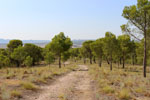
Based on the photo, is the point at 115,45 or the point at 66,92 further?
the point at 115,45

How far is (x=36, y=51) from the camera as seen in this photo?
6266 centimetres

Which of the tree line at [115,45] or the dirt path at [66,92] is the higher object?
the tree line at [115,45]

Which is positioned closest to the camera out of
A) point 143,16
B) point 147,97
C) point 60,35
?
point 147,97

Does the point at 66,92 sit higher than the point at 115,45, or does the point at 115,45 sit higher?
the point at 115,45

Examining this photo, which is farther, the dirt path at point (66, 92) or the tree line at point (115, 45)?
the tree line at point (115, 45)

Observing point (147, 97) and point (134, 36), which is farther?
point (134, 36)

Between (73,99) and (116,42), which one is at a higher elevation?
(116,42)

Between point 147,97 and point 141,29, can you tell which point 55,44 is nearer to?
point 141,29

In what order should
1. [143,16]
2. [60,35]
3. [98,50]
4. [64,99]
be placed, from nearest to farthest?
[64,99], [143,16], [60,35], [98,50]

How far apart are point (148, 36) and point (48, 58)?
103 feet

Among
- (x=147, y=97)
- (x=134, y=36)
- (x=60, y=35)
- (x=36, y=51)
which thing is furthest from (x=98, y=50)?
(x=36, y=51)

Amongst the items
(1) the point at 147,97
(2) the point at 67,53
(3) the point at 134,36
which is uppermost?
(3) the point at 134,36

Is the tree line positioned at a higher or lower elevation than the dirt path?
higher

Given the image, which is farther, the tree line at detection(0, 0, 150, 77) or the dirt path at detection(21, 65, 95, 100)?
the tree line at detection(0, 0, 150, 77)
